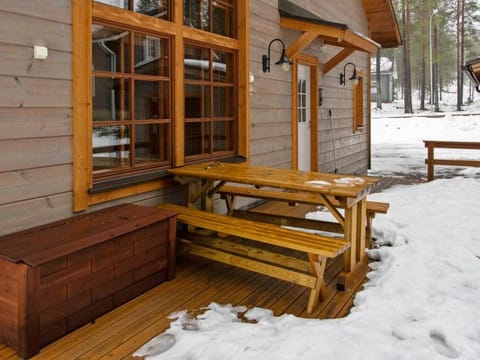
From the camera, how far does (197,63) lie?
13.9 ft

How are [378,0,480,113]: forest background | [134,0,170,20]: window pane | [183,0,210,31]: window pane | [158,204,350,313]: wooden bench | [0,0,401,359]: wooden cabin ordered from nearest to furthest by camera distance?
[0,0,401,359]: wooden cabin < [158,204,350,313]: wooden bench < [134,0,170,20]: window pane < [183,0,210,31]: window pane < [378,0,480,113]: forest background

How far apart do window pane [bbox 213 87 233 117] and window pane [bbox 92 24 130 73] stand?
1.27 metres

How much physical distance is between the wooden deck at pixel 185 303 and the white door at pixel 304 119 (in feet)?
10.5

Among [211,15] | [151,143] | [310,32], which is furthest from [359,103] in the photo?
[151,143]

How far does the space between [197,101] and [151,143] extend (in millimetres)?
750

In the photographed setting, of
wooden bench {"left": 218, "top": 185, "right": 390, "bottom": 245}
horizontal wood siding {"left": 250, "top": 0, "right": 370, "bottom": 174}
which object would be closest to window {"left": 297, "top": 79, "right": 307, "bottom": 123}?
horizontal wood siding {"left": 250, "top": 0, "right": 370, "bottom": 174}

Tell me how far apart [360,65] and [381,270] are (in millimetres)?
6843

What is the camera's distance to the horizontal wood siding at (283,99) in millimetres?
5098

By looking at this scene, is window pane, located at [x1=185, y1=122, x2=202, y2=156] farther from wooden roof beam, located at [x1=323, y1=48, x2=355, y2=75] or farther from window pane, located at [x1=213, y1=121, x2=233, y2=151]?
wooden roof beam, located at [x1=323, y1=48, x2=355, y2=75]

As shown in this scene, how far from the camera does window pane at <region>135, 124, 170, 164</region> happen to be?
11.9ft

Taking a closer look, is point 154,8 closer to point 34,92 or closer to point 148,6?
point 148,6

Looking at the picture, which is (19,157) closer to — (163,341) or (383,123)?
(163,341)

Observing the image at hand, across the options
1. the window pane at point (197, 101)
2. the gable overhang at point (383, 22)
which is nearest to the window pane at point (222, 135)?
the window pane at point (197, 101)

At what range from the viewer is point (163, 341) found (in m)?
2.36
